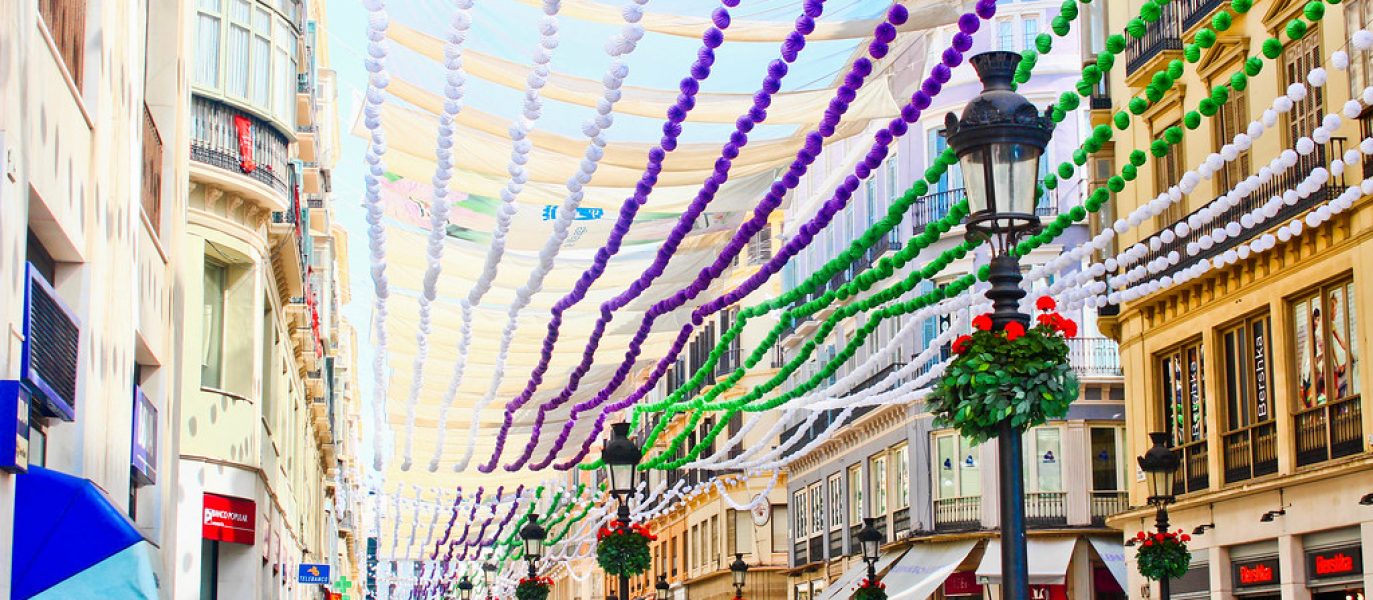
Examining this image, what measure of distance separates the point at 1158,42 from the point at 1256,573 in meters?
7.40

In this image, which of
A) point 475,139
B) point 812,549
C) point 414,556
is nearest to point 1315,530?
point 475,139

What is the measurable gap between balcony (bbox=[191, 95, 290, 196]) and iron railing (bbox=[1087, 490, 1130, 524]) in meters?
18.1

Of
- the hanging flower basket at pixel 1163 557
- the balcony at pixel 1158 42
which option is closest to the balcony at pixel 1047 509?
the balcony at pixel 1158 42

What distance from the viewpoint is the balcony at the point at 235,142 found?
20.8 m

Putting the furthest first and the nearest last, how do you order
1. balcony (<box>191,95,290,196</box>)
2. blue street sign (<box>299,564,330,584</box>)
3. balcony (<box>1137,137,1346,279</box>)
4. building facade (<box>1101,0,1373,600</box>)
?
blue street sign (<box>299,564,330,584</box>)
balcony (<box>1137,137,1346,279</box>)
balcony (<box>191,95,290,196</box>)
building facade (<box>1101,0,1373,600</box>)

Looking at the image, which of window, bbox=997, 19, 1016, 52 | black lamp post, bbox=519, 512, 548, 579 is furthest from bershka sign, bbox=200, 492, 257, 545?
window, bbox=997, 19, 1016, 52

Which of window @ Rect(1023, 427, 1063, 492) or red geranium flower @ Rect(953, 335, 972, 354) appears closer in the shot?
red geranium flower @ Rect(953, 335, 972, 354)

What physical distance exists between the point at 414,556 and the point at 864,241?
83394 mm

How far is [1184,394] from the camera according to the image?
25.7 metres

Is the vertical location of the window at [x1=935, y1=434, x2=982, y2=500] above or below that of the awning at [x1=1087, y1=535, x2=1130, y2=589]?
above

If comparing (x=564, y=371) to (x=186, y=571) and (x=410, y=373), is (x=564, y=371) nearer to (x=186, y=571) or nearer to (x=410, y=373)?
(x=410, y=373)

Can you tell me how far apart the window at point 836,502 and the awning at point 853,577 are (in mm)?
3397

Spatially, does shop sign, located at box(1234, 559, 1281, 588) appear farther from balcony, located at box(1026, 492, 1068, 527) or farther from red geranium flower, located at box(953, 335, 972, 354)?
red geranium flower, located at box(953, 335, 972, 354)

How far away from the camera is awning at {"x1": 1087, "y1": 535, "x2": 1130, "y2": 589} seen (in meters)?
33.4
